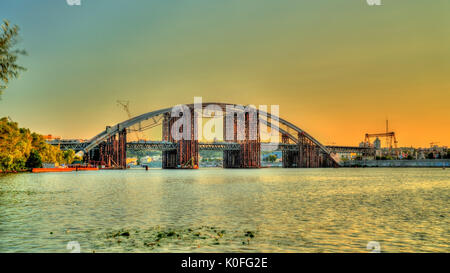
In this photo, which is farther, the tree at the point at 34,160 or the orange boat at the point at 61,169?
the tree at the point at 34,160

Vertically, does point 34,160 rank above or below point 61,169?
above

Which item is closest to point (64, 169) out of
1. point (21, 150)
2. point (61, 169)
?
point (61, 169)

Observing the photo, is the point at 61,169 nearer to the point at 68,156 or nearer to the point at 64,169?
the point at 64,169

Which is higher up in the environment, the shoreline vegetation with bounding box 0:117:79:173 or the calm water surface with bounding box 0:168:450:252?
the shoreline vegetation with bounding box 0:117:79:173

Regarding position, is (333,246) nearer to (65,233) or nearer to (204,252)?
(204,252)

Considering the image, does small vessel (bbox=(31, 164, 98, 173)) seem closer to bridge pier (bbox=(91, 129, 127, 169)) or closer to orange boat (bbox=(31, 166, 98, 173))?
orange boat (bbox=(31, 166, 98, 173))

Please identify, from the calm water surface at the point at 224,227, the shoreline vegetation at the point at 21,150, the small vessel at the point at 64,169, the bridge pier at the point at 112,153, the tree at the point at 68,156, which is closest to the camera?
the calm water surface at the point at 224,227

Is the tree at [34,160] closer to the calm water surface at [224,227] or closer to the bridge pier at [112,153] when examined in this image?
the bridge pier at [112,153]

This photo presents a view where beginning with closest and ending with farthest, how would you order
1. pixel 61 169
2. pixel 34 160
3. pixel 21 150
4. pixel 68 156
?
pixel 21 150 → pixel 34 160 → pixel 61 169 → pixel 68 156

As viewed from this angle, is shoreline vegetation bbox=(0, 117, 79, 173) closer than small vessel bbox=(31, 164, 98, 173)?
Yes

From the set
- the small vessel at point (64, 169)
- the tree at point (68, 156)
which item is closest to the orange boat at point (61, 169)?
the small vessel at point (64, 169)

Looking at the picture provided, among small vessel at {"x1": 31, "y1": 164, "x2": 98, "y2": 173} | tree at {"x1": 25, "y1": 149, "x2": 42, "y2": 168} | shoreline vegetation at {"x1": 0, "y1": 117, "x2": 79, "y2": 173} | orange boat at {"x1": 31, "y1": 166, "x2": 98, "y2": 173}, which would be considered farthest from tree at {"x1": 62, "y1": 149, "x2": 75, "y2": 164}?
tree at {"x1": 25, "y1": 149, "x2": 42, "y2": 168}
